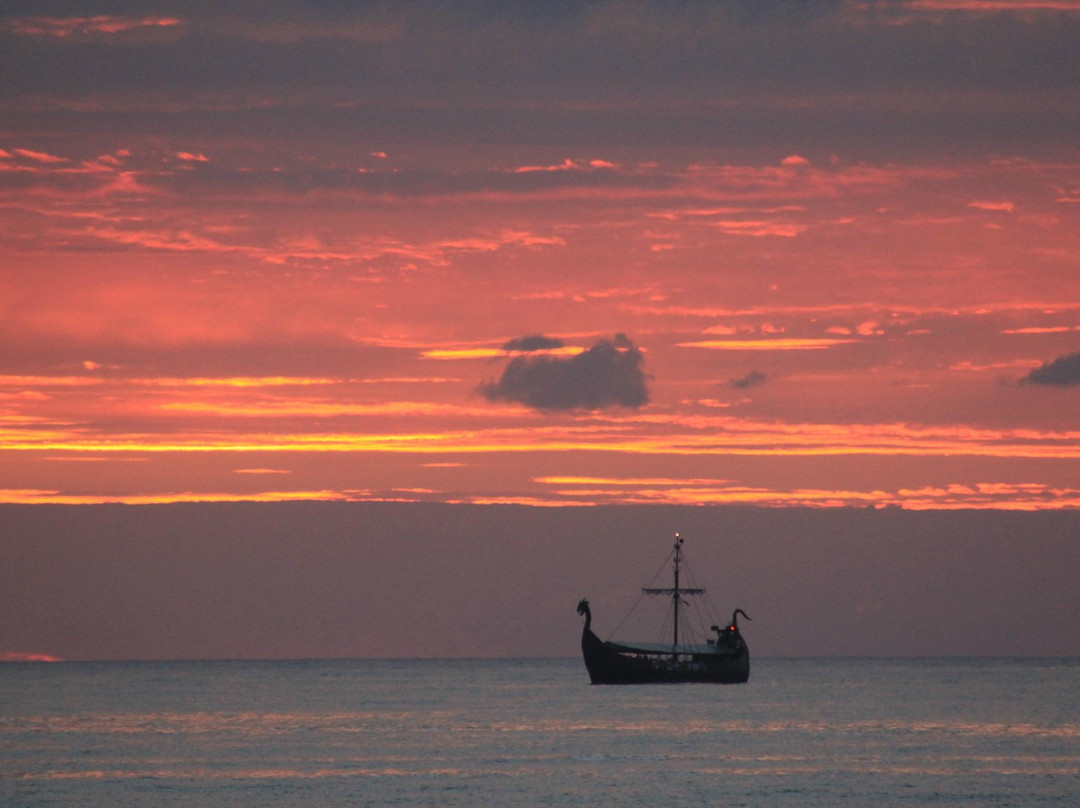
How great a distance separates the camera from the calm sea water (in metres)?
71.9

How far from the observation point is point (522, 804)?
68312 mm

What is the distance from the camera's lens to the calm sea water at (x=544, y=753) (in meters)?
71.9

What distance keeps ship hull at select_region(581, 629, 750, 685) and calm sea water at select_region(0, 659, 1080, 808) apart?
6210 mm

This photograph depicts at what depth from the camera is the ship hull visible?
546 ft

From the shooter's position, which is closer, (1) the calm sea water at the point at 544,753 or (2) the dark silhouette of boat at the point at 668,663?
(1) the calm sea water at the point at 544,753

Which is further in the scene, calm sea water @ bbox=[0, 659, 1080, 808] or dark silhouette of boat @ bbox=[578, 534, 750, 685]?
dark silhouette of boat @ bbox=[578, 534, 750, 685]

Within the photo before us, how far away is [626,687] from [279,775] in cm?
12229

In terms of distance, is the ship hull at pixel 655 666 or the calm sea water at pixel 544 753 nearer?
the calm sea water at pixel 544 753

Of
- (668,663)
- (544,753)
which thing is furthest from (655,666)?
(544,753)

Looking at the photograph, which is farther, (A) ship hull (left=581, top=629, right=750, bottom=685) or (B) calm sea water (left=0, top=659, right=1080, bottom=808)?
(A) ship hull (left=581, top=629, right=750, bottom=685)

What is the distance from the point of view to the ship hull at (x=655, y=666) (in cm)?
16638

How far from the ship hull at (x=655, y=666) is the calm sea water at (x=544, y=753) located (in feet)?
20.4

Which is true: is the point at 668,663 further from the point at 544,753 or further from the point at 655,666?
the point at 544,753

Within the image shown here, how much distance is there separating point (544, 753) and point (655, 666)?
249ft
